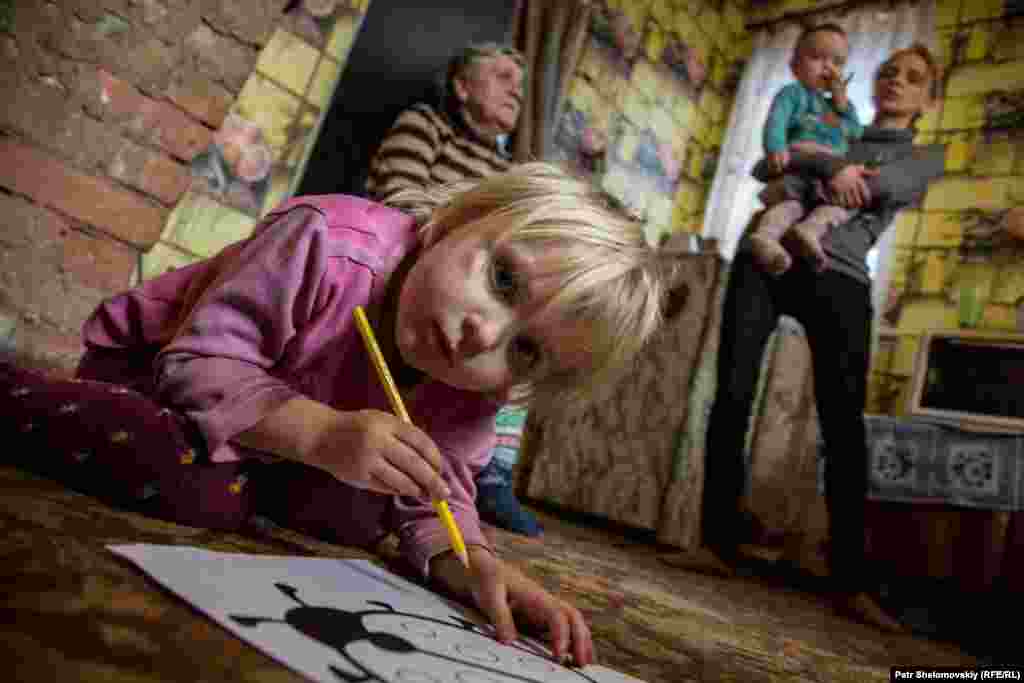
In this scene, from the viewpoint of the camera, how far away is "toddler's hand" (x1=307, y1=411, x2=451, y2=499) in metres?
0.47

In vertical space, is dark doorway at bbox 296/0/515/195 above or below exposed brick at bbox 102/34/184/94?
above

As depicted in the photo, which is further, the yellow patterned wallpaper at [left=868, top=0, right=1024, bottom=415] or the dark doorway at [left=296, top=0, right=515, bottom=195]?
the yellow patterned wallpaper at [left=868, top=0, right=1024, bottom=415]

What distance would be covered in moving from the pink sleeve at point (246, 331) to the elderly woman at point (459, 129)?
3.12 ft

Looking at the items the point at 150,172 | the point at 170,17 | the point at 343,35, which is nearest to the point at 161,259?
the point at 150,172

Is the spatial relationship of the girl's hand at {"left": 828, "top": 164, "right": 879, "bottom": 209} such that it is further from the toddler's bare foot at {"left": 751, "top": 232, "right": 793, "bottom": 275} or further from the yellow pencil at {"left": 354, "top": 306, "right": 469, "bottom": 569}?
the yellow pencil at {"left": 354, "top": 306, "right": 469, "bottom": 569}

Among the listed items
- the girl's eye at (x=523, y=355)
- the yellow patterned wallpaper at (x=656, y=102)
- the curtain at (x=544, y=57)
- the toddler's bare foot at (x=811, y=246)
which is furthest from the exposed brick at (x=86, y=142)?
the yellow patterned wallpaper at (x=656, y=102)

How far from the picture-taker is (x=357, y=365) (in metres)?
0.65

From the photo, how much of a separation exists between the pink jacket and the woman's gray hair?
47.6 inches

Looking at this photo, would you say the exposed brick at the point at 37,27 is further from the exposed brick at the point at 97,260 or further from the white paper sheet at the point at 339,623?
the white paper sheet at the point at 339,623

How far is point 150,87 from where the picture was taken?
109 centimetres

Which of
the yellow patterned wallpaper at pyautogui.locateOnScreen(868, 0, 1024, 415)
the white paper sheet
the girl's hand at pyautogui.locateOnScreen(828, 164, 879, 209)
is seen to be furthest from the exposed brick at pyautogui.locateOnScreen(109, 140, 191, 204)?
the yellow patterned wallpaper at pyautogui.locateOnScreen(868, 0, 1024, 415)

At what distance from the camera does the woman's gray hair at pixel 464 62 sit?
1.74 meters

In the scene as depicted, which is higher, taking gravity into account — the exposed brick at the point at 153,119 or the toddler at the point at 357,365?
the exposed brick at the point at 153,119

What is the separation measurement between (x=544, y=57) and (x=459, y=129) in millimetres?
786
